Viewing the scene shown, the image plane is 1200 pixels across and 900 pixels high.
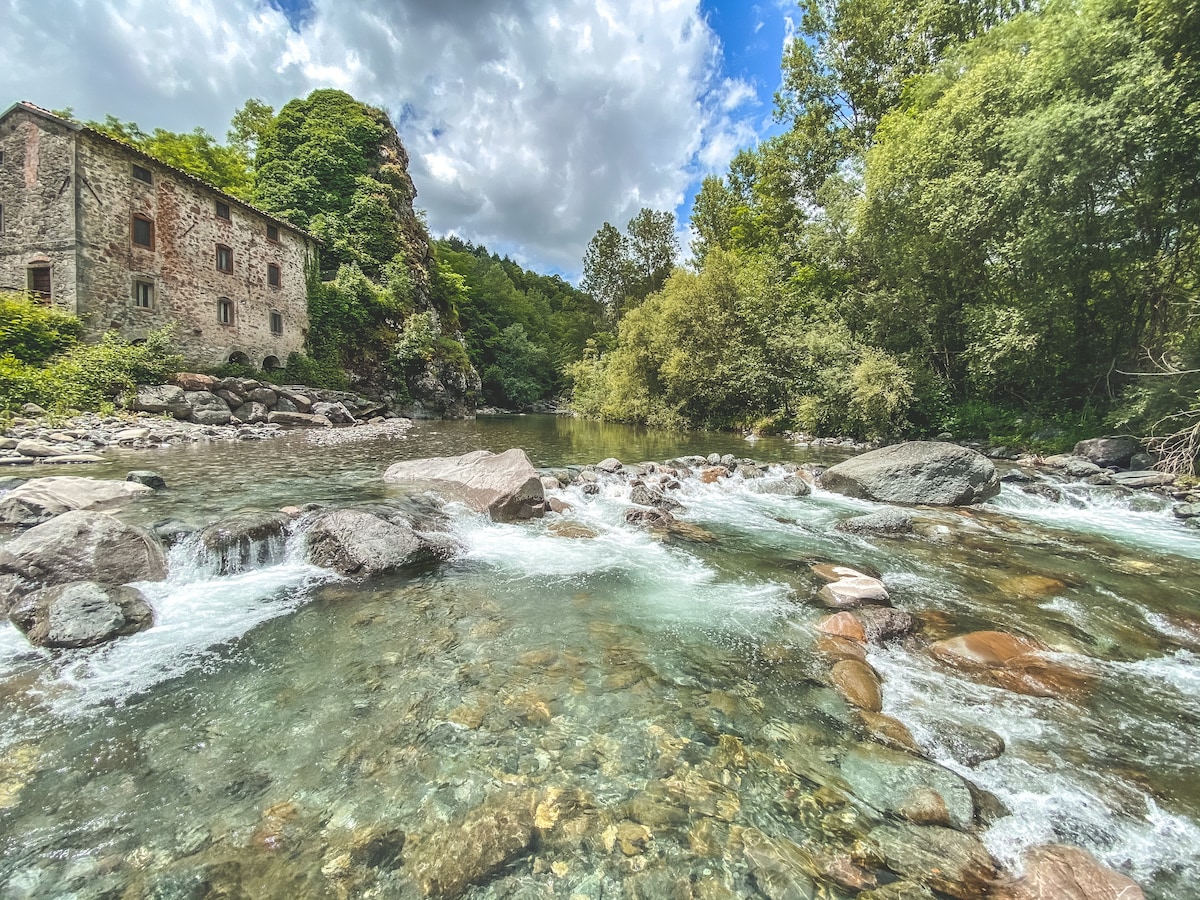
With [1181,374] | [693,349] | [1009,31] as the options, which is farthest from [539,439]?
[1009,31]

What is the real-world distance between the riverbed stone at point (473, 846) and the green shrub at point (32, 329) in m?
22.8

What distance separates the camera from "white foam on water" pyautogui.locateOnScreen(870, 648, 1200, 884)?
2793 millimetres

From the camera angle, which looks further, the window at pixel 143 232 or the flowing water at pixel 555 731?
the window at pixel 143 232

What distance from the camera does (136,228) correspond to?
20.3 metres

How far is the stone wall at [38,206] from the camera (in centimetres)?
1814

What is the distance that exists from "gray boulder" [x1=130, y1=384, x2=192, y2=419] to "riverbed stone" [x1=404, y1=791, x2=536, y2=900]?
72.3 feet

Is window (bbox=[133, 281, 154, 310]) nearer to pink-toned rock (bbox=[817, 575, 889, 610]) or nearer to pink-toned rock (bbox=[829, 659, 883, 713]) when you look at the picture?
pink-toned rock (bbox=[817, 575, 889, 610])

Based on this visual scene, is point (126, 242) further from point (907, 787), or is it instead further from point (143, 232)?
point (907, 787)

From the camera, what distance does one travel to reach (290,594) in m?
5.96

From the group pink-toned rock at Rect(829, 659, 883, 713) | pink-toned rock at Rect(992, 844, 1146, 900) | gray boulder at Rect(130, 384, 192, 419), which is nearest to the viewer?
pink-toned rock at Rect(992, 844, 1146, 900)

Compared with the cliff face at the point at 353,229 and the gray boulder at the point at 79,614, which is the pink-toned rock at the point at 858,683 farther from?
the cliff face at the point at 353,229

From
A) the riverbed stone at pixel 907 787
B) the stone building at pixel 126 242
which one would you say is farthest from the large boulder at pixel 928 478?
the stone building at pixel 126 242

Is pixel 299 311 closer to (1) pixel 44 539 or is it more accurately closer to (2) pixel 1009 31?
(1) pixel 44 539

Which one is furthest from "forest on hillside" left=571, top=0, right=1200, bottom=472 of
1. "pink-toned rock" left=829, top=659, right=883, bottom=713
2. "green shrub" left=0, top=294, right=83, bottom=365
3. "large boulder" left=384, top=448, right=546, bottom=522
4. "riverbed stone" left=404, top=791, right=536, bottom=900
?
"green shrub" left=0, top=294, right=83, bottom=365
